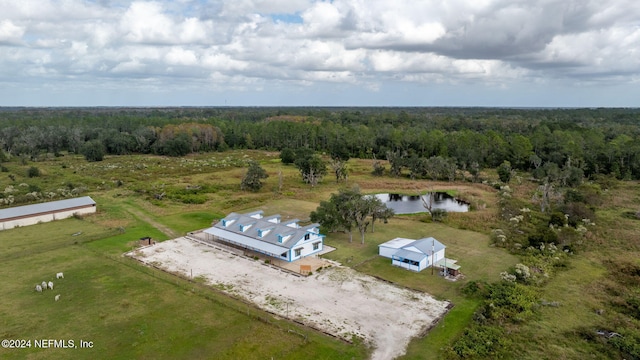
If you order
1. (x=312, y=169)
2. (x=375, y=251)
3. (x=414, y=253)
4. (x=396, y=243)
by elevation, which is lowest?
(x=375, y=251)

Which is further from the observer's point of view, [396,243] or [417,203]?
[417,203]

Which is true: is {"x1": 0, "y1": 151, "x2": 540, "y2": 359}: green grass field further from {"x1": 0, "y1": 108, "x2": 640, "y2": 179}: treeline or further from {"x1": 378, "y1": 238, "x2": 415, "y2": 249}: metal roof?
{"x1": 0, "y1": 108, "x2": 640, "y2": 179}: treeline

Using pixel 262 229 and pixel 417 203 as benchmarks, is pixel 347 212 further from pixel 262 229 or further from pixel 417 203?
pixel 417 203

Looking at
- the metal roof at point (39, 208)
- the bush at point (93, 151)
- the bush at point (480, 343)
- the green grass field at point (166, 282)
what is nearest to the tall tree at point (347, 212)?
the green grass field at point (166, 282)

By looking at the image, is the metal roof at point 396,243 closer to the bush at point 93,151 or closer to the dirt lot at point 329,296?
the dirt lot at point 329,296

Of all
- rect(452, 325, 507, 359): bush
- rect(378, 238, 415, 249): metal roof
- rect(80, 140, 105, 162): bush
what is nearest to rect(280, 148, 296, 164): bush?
rect(80, 140, 105, 162): bush

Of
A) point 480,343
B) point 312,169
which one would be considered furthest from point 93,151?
point 480,343
